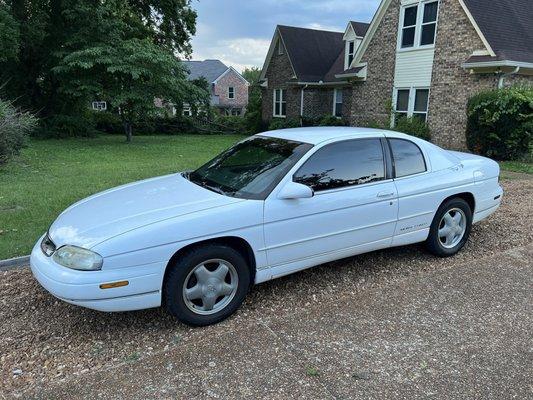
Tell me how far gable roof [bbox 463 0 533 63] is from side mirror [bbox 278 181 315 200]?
1317 centimetres

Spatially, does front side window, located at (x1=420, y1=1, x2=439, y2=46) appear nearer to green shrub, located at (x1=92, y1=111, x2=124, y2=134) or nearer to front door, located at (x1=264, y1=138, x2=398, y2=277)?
front door, located at (x1=264, y1=138, x2=398, y2=277)

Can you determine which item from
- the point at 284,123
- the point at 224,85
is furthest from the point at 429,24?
the point at 224,85

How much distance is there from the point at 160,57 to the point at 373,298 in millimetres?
15993

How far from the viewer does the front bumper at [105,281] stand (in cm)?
302

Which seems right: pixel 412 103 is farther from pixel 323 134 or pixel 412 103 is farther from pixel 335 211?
pixel 335 211

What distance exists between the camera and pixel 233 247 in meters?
3.56

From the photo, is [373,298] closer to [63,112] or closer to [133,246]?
[133,246]

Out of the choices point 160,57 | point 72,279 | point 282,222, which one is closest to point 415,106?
point 160,57

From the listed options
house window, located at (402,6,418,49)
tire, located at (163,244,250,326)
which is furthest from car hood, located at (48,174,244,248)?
house window, located at (402,6,418,49)

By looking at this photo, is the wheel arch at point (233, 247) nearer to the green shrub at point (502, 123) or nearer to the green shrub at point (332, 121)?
the green shrub at point (502, 123)

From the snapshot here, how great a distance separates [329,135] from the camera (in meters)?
4.31

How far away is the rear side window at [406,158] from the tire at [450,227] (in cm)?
57

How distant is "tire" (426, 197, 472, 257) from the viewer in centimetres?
478

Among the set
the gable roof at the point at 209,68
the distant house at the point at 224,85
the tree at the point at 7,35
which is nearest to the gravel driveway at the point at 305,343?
the tree at the point at 7,35
